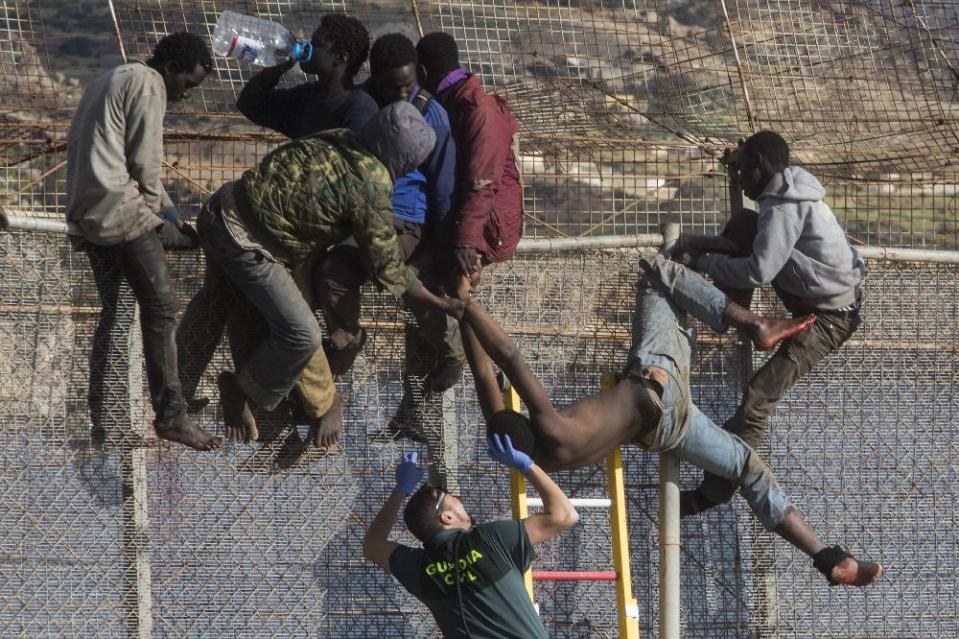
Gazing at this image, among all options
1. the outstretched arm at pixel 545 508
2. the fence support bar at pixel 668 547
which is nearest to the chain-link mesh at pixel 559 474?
the fence support bar at pixel 668 547

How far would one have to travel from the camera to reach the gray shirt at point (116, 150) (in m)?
5.38

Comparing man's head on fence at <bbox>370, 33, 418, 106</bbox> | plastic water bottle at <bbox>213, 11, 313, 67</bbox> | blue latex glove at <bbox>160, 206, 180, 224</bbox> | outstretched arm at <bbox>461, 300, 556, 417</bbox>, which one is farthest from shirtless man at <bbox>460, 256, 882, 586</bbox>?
plastic water bottle at <bbox>213, 11, 313, 67</bbox>

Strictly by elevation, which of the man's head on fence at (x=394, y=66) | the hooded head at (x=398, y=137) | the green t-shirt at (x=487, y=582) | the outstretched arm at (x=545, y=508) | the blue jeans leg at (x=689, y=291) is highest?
the man's head on fence at (x=394, y=66)

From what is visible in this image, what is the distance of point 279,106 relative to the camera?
607 centimetres

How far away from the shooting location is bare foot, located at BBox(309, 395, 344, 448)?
6180 millimetres

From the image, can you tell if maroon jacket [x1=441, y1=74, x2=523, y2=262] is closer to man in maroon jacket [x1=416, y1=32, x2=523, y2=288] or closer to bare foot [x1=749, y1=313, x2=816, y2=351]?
man in maroon jacket [x1=416, y1=32, x2=523, y2=288]

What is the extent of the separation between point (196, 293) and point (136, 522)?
1.06 metres

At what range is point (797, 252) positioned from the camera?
20.7 feet

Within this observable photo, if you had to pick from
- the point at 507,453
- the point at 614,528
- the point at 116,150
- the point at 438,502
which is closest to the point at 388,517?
the point at 438,502

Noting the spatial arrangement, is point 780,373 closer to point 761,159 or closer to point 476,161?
point 761,159

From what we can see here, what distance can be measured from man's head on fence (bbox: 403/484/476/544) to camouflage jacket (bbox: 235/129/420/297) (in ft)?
2.65

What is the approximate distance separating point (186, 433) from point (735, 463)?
2.37m

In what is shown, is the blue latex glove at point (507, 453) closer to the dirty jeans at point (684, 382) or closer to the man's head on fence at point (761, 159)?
the dirty jeans at point (684, 382)

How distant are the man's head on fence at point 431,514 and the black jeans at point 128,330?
1121 millimetres
